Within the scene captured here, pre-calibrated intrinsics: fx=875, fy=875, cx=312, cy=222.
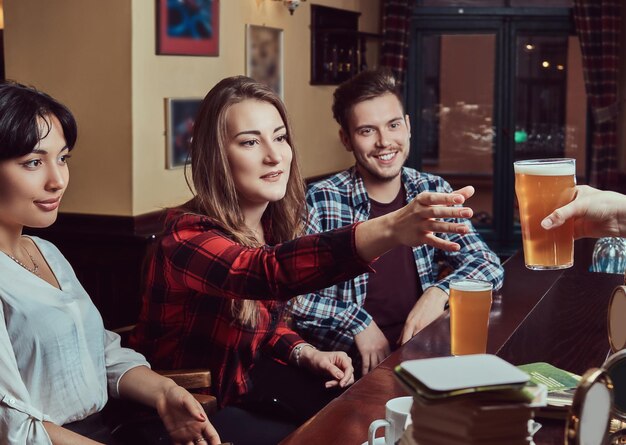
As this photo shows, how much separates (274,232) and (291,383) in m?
0.41

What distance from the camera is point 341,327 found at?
274cm

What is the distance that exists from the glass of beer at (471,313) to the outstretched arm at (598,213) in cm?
24

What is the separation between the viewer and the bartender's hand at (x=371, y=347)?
268 cm

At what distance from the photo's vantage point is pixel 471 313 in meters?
1.93

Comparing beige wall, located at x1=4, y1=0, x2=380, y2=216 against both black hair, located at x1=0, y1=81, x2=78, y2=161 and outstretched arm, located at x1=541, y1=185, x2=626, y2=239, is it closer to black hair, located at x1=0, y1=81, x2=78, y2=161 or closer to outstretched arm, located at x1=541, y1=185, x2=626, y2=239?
black hair, located at x1=0, y1=81, x2=78, y2=161

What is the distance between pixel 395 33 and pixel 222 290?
616 cm

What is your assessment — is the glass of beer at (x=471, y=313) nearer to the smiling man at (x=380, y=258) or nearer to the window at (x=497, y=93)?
the smiling man at (x=380, y=258)

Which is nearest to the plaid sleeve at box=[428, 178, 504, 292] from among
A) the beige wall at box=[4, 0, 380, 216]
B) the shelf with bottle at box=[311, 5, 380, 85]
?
the beige wall at box=[4, 0, 380, 216]

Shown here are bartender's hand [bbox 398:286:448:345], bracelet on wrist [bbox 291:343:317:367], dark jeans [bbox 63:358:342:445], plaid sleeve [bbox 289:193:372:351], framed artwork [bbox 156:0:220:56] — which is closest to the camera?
dark jeans [bbox 63:358:342:445]

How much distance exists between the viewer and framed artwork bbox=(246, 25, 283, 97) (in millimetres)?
5309

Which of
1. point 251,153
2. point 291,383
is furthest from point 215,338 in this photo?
point 251,153

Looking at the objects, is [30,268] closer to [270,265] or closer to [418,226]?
[270,265]

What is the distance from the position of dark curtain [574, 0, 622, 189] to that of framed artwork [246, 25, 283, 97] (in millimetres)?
3003

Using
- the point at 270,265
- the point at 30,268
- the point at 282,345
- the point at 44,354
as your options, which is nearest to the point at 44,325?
the point at 44,354
